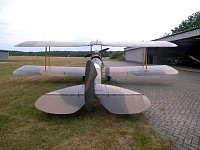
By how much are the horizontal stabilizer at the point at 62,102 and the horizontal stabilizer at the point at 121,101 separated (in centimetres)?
51

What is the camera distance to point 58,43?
39.5 ft

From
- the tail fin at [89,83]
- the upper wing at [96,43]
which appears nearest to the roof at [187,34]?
the upper wing at [96,43]

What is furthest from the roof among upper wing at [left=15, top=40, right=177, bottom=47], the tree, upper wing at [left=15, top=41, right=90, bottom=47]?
the tree

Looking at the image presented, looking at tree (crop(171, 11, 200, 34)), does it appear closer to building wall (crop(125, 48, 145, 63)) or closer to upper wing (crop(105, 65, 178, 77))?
building wall (crop(125, 48, 145, 63))

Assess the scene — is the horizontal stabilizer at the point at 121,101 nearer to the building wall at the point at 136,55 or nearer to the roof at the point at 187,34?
the roof at the point at 187,34

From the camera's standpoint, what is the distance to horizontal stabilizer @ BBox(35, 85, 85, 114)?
5.59 metres

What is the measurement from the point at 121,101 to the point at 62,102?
136 centimetres

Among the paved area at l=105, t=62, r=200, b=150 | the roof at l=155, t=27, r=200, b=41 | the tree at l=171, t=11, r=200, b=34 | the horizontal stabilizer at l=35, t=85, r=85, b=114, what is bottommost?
the paved area at l=105, t=62, r=200, b=150

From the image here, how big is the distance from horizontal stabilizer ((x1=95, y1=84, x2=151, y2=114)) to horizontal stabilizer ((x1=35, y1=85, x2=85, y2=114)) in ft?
1.67

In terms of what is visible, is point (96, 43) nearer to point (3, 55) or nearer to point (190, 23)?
point (3, 55)

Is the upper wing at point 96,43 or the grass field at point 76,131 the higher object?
the upper wing at point 96,43

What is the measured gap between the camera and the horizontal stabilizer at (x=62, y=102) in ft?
18.4

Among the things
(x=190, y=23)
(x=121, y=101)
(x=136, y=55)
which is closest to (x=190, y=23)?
(x=190, y=23)

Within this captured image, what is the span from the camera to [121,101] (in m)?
5.80
